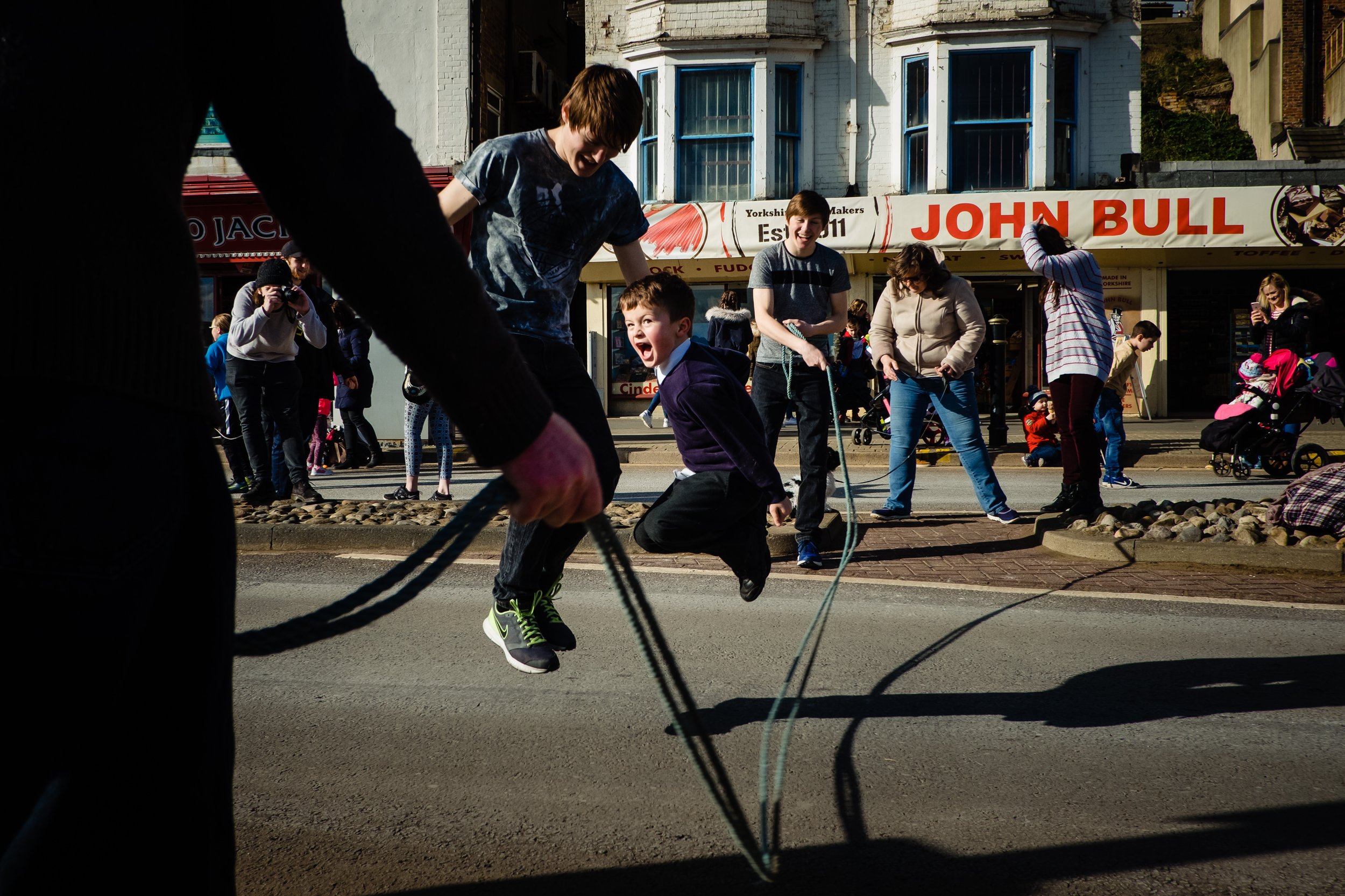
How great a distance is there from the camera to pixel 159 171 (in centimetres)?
126

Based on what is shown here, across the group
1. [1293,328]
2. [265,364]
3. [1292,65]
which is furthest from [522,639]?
[1292,65]

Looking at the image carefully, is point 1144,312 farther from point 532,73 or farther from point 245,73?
point 245,73

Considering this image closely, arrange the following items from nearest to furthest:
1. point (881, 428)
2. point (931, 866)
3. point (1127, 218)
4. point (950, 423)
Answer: point (931, 866), point (950, 423), point (881, 428), point (1127, 218)

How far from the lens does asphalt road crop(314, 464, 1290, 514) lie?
9.92 metres

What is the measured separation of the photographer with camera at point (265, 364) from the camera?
8.91m

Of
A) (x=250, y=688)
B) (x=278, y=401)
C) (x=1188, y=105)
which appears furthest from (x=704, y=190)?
(x=1188, y=105)

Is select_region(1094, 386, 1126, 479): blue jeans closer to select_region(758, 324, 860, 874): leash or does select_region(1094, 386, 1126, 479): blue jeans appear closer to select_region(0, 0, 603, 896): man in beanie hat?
select_region(758, 324, 860, 874): leash

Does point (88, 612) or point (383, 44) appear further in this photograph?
point (383, 44)

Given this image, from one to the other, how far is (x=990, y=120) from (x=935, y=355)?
12.8m

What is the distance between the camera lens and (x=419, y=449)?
9492mm

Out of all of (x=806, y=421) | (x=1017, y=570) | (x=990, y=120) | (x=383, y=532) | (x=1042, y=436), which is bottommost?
(x=1017, y=570)

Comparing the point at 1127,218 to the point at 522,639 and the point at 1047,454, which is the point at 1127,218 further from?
the point at 522,639

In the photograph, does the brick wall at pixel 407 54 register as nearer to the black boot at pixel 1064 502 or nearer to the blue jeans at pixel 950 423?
the blue jeans at pixel 950 423

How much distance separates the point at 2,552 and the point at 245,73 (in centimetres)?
59
